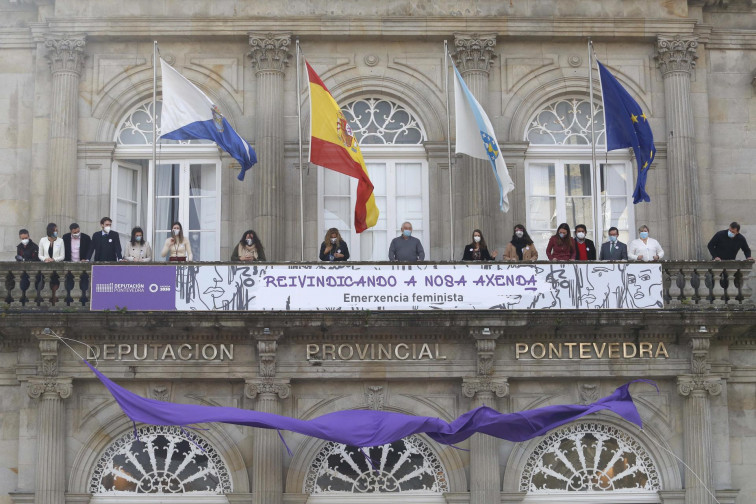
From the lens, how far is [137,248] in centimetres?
2645

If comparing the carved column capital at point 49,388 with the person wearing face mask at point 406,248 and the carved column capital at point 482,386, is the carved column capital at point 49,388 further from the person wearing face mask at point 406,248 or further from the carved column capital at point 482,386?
the carved column capital at point 482,386

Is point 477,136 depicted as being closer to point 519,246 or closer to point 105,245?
point 519,246

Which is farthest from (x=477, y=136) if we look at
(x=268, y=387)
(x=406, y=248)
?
(x=268, y=387)

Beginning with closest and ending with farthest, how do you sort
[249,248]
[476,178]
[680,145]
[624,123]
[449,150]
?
[249,248] → [624,123] → [449,150] → [476,178] → [680,145]

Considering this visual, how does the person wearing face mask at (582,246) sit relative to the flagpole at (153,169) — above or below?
below

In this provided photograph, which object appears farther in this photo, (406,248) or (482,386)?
(406,248)

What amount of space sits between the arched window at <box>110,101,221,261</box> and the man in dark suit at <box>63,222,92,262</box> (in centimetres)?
159

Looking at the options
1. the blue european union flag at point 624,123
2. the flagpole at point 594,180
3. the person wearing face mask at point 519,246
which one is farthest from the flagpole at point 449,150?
the blue european union flag at point 624,123

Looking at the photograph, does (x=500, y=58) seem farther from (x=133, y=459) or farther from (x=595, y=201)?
(x=133, y=459)

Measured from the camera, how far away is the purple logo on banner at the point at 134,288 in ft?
83.5

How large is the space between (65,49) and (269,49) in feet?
12.6

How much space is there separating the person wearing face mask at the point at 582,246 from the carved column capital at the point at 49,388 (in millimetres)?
9198

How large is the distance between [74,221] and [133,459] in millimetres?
4688

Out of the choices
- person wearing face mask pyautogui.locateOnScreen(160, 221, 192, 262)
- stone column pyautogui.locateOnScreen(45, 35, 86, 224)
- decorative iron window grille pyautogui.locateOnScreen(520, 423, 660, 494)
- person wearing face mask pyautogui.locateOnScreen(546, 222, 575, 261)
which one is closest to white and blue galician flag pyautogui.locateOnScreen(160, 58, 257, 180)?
person wearing face mask pyautogui.locateOnScreen(160, 221, 192, 262)
